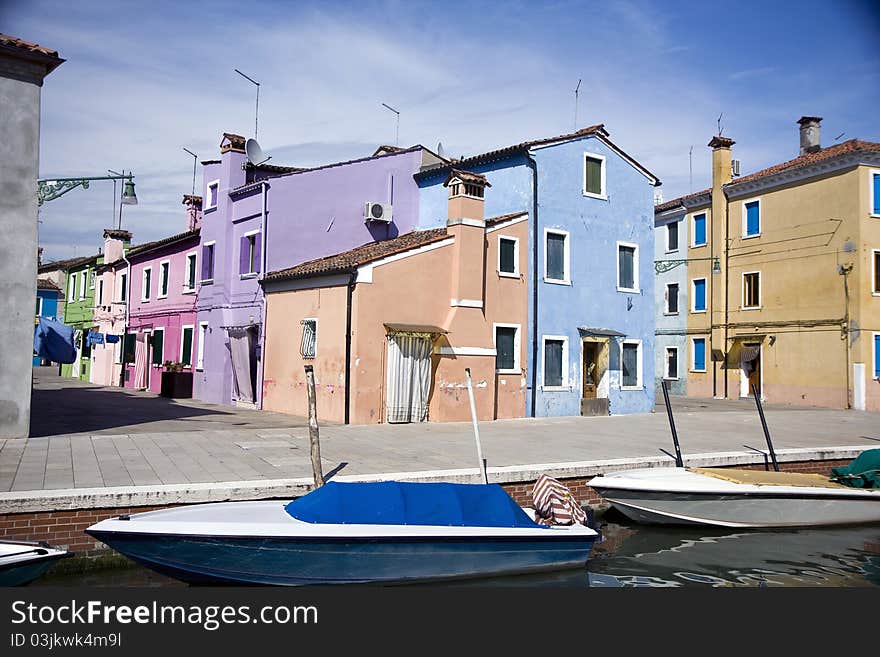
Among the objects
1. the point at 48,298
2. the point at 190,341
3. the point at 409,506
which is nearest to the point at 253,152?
the point at 190,341

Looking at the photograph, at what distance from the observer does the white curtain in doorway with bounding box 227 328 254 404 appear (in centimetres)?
2112

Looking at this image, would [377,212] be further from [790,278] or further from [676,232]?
[676,232]

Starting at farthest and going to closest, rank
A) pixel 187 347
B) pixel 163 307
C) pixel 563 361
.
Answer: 1. pixel 163 307
2. pixel 187 347
3. pixel 563 361

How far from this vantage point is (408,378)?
1745 cm

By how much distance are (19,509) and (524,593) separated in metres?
5.23

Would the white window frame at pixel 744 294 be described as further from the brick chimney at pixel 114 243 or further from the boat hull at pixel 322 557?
the brick chimney at pixel 114 243

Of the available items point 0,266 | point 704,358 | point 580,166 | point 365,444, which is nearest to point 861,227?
point 704,358

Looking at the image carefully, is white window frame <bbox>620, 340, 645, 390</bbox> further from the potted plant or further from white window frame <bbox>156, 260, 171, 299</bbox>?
white window frame <bbox>156, 260, 171, 299</bbox>

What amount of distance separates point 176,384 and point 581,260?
13460 millimetres

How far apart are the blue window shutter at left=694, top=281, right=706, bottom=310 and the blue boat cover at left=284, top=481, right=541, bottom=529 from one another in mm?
26352

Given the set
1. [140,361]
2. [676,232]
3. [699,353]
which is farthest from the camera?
[676,232]

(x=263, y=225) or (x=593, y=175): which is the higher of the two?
(x=593, y=175)

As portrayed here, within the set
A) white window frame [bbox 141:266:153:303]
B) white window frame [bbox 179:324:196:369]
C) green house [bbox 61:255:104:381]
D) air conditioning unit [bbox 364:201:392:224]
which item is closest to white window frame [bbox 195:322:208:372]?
white window frame [bbox 179:324:196:369]

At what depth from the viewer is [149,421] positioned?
16047 millimetres
